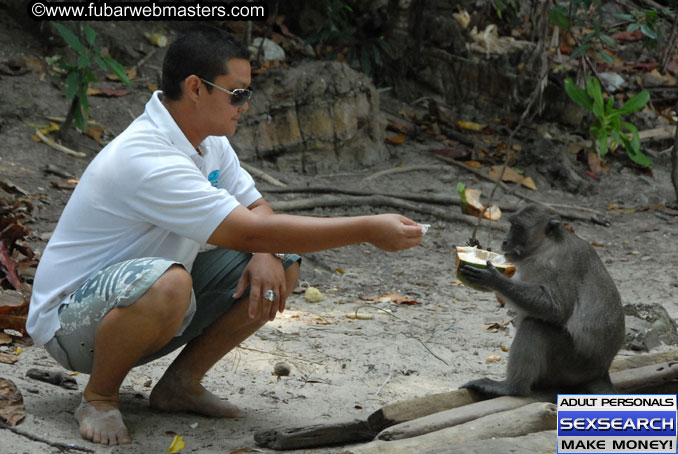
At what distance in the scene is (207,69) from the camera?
3.48 metres

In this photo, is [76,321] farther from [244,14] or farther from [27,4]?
[27,4]

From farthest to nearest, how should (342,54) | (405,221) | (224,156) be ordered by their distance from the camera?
(342,54)
(224,156)
(405,221)

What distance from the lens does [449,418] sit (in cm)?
343

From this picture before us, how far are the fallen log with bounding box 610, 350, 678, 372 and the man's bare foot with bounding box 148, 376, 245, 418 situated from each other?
2.11 meters

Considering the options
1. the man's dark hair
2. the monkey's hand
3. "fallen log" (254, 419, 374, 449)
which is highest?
the man's dark hair

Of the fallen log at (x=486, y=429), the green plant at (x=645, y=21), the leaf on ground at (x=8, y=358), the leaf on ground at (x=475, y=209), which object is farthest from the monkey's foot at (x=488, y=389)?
the green plant at (x=645, y=21)

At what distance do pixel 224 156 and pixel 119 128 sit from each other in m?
4.69

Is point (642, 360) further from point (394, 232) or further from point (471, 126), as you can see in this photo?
point (471, 126)

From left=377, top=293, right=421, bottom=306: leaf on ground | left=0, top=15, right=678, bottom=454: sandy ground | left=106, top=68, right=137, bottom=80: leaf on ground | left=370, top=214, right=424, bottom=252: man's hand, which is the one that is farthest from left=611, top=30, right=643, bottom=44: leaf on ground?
left=370, top=214, right=424, bottom=252: man's hand

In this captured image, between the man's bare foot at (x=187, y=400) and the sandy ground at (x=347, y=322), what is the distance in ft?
0.14

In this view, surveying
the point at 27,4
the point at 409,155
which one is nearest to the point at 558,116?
the point at 409,155

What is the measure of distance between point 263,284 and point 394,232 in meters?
0.69

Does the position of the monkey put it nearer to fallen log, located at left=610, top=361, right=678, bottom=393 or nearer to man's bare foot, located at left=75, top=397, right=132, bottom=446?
fallen log, located at left=610, top=361, right=678, bottom=393

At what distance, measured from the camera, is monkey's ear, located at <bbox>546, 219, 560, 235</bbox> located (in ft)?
14.5
